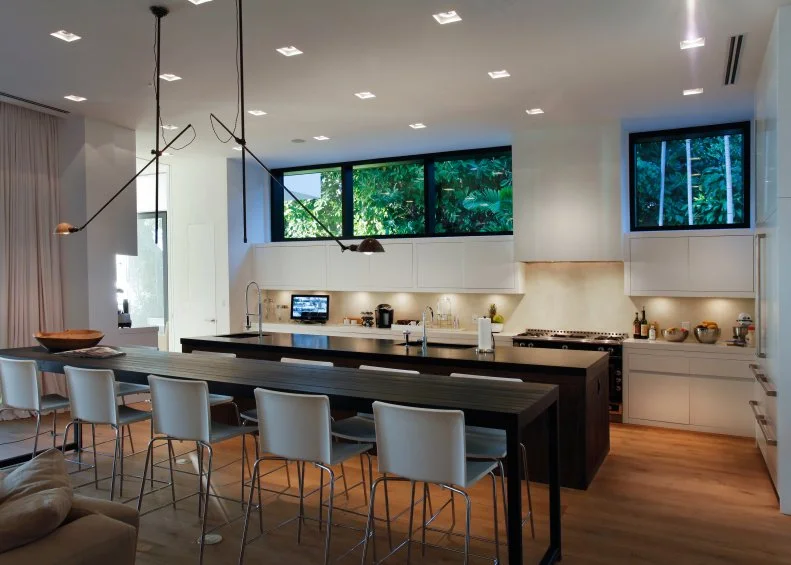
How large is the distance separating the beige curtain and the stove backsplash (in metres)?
4.33

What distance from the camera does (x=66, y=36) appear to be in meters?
4.16

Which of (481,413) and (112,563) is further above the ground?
(481,413)

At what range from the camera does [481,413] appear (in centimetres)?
271

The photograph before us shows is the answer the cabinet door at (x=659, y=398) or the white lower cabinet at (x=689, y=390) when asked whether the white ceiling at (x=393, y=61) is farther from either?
the cabinet door at (x=659, y=398)

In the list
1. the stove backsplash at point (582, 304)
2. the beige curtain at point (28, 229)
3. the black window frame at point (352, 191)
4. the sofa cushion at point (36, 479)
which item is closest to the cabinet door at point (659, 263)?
the stove backsplash at point (582, 304)

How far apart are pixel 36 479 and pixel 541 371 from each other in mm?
3095

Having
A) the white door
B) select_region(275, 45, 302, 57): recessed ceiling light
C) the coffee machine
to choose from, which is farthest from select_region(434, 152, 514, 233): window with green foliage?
select_region(275, 45, 302, 57): recessed ceiling light

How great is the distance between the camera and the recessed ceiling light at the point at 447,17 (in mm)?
3779

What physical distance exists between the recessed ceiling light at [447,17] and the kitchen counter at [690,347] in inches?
147

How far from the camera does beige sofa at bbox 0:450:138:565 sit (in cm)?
178

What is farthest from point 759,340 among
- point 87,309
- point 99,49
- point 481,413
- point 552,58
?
point 87,309

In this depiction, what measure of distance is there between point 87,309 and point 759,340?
608cm

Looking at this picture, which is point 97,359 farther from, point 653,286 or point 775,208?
point 653,286

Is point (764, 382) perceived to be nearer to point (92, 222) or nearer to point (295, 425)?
point (295, 425)
